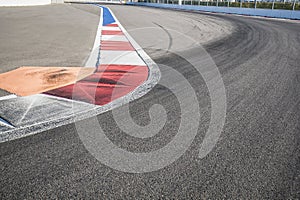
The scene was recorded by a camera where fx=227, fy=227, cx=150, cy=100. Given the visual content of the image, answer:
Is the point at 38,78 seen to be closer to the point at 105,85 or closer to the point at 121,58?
the point at 105,85

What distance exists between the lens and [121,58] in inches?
285

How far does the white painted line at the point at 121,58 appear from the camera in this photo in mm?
6752

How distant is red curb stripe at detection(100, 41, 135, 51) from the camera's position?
8641 millimetres

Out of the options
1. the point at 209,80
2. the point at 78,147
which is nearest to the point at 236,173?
the point at 78,147

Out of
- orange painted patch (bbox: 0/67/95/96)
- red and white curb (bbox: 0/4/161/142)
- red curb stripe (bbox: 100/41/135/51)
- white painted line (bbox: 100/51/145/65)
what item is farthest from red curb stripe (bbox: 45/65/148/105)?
red curb stripe (bbox: 100/41/135/51)

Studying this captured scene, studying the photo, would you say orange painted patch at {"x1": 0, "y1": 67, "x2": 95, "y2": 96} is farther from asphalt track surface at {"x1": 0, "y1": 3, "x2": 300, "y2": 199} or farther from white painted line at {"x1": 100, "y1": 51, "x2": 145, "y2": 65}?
asphalt track surface at {"x1": 0, "y1": 3, "x2": 300, "y2": 199}

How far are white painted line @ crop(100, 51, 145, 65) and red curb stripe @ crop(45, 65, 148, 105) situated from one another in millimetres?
582

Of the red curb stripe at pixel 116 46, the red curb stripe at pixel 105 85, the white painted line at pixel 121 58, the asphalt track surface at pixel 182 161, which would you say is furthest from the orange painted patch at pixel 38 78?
the red curb stripe at pixel 116 46

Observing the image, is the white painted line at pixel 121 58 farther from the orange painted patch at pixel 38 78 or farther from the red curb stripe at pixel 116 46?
the orange painted patch at pixel 38 78

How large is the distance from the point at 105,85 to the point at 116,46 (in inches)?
180

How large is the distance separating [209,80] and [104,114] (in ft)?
8.85

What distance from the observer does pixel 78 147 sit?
9.21ft

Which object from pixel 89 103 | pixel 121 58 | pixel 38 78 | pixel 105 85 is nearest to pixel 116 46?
pixel 121 58

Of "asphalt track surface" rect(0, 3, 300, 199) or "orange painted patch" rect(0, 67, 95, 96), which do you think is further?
"orange painted patch" rect(0, 67, 95, 96)
